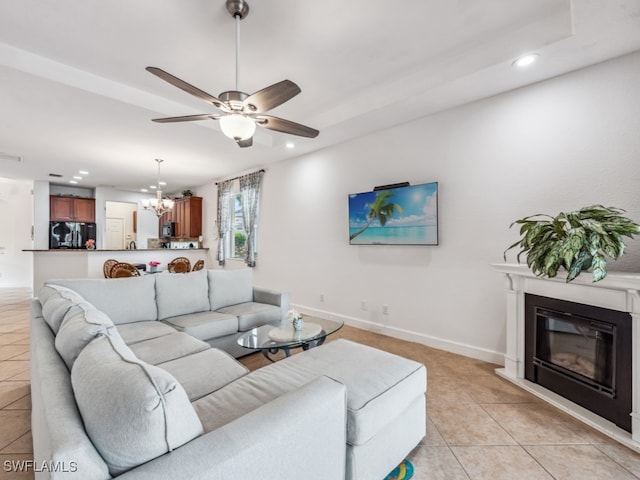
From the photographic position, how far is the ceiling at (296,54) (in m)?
2.08

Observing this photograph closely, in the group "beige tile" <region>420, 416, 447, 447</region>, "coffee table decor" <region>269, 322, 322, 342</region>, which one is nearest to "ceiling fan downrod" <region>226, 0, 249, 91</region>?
"coffee table decor" <region>269, 322, 322, 342</region>

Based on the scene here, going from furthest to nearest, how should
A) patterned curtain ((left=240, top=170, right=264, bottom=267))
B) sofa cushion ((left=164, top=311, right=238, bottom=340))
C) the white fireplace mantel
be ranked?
patterned curtain ((left=240, top=170, right=264, bottom=267)), sofa cushion ((left=164, top=311, right=238, bottom=340)), the white fireplace mantel

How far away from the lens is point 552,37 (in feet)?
7.11

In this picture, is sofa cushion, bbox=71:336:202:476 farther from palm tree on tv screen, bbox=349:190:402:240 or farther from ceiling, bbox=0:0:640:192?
palm tree on tv screen, bbox=349:190:402:240

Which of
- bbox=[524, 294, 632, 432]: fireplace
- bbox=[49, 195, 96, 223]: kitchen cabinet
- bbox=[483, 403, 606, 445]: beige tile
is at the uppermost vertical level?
bbox=[49, 195, 96, 223]: kitchen cabinet

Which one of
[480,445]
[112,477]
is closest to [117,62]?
[112,477]

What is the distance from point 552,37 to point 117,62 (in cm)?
359

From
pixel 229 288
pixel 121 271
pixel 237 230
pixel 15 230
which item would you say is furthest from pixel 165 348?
pixel 15 230

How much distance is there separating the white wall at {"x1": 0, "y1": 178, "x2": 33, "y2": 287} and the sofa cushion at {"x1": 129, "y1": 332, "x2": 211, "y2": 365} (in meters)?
8.15

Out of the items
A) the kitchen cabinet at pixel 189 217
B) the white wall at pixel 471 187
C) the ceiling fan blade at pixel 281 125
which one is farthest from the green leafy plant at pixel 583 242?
the kitchen cabinet at pixel 189 217

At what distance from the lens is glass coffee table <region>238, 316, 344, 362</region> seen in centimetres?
235

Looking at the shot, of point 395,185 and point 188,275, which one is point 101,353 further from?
point 395,185

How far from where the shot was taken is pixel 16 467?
1.62 m

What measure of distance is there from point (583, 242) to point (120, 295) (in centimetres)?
384
